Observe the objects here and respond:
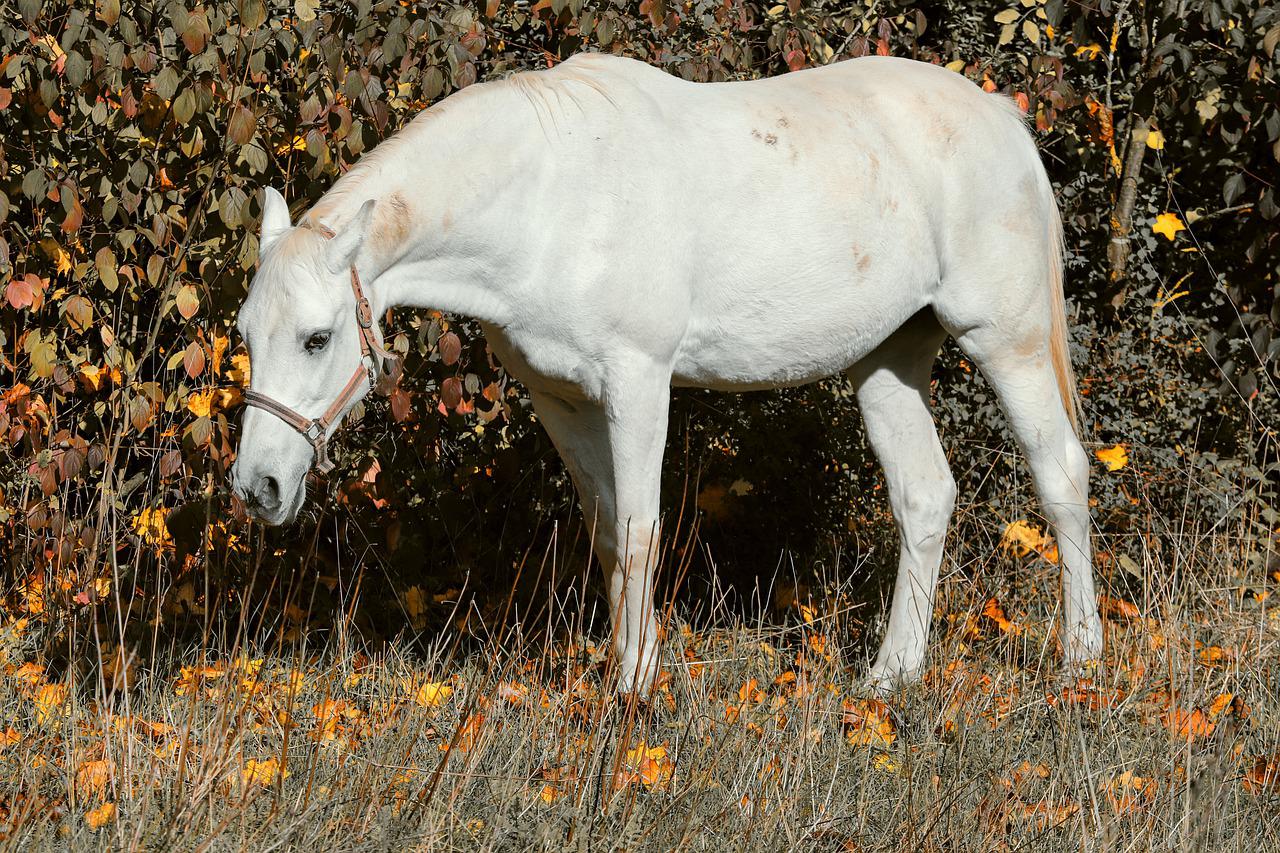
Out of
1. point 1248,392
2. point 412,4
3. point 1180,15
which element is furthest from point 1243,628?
point 412,4

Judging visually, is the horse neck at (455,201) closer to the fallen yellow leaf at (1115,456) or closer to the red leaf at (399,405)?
the red leaf at (399,405)

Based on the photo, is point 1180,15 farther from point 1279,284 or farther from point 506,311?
point 506,311

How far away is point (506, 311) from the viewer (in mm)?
3137

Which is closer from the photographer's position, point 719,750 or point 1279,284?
point 719,750

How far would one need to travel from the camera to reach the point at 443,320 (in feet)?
12.7

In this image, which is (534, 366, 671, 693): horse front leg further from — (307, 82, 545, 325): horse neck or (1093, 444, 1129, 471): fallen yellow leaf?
(1093, 444, 1129, 471): fallen yellow leaf

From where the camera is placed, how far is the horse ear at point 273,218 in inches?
116

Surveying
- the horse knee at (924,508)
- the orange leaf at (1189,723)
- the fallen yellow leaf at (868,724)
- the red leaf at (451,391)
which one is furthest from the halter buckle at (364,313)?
the orange leaf at (1189,723)

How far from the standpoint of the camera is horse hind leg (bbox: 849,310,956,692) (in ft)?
13.1

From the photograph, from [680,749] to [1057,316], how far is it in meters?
1.78

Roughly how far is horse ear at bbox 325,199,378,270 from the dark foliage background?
70 cm

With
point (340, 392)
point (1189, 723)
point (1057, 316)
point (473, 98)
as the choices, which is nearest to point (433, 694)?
point (340, 392)

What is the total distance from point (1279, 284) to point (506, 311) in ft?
9.03

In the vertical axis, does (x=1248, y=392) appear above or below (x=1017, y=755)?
above
